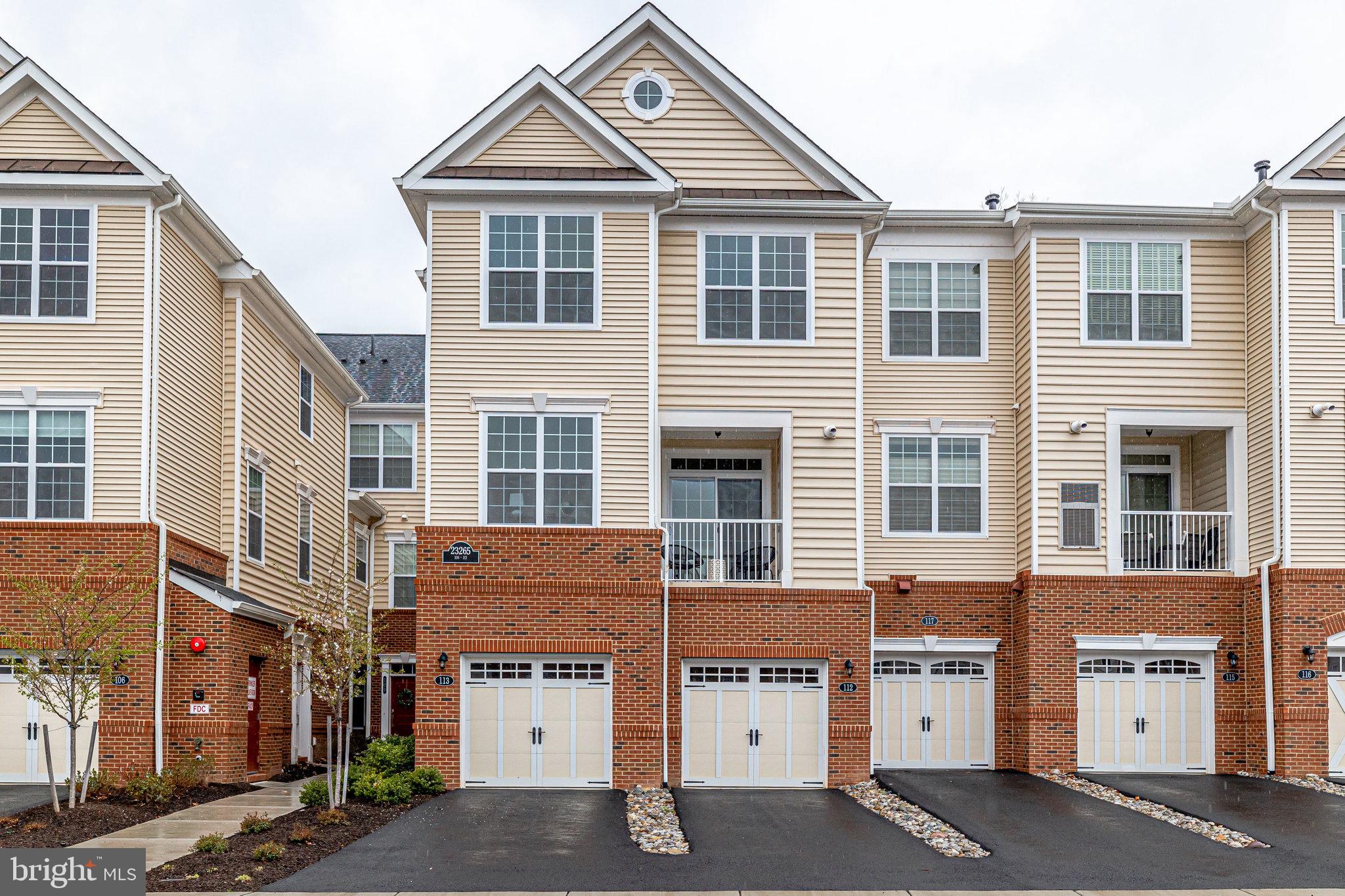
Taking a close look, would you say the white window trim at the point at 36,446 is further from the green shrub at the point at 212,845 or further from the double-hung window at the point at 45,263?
the green shrub at the point at 212,845

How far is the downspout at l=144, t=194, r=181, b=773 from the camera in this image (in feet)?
69.2

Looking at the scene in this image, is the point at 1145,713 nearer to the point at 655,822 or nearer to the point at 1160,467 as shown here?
the point at 1160,467

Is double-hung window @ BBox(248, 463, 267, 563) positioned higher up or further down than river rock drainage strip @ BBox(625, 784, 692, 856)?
higher up

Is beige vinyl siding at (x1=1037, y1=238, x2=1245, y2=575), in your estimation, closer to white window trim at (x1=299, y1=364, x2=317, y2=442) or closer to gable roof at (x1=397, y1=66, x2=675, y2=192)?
gable roof at (x1=397, y1=66, x2=675, y2=192)

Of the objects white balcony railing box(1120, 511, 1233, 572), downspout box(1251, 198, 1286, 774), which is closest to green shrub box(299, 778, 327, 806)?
white balcony railing box(1120, 511, 1233, 572)

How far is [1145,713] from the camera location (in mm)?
24188

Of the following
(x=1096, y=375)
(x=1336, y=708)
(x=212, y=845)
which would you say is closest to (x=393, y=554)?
(x=1096, y=375)

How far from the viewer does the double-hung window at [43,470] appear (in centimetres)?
2088

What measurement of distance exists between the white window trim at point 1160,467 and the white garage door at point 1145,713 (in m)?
3.21

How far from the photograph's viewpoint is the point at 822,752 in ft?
74.4

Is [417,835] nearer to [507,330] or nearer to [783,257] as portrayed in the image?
[507,330]

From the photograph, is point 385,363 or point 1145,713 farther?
point 385,363

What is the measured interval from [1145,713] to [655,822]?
982 centimetres

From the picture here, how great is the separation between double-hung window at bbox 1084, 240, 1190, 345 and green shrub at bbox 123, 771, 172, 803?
51.2 feet
